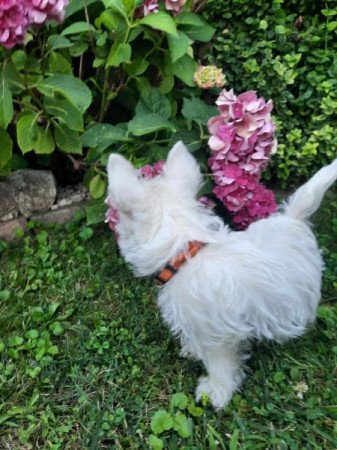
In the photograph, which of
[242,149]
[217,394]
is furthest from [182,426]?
[242,149]

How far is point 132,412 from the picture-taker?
216 centimetres

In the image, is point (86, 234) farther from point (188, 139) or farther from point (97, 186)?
point (188, 139)

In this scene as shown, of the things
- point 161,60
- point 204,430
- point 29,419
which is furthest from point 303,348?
point 161,60

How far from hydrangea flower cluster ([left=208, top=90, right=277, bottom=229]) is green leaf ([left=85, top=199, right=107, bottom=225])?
715 millimetres

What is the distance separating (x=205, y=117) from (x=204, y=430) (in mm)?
1565

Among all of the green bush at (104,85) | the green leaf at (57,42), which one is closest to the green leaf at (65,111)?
the green bush at (104,85)

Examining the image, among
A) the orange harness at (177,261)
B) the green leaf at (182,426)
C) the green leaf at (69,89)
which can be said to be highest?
the green leaf at (69,89)

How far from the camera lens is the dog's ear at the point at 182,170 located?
76.2 inches

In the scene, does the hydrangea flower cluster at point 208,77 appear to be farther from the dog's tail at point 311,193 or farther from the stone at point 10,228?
the stone at point 10,228

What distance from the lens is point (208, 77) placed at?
8.85 feet

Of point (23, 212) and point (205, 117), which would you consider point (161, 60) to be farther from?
point (23, 212)

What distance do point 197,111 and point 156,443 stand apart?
1665mm

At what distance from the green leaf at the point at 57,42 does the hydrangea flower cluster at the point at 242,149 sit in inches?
32.8

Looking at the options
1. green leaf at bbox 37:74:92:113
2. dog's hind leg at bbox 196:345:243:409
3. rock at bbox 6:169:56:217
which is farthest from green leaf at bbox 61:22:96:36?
dog's hind leg at bbox 196:345:243:409
